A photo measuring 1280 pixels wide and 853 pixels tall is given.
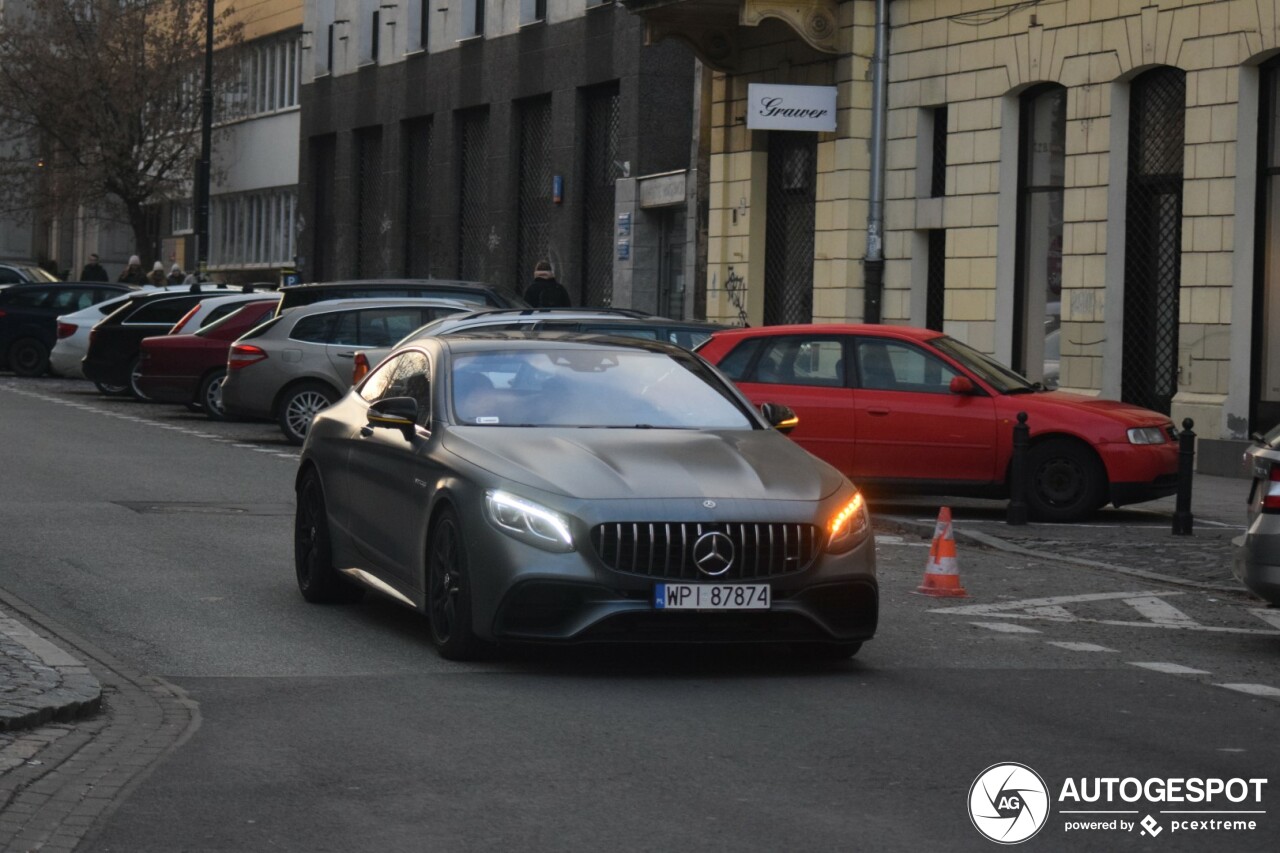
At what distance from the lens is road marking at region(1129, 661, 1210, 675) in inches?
405

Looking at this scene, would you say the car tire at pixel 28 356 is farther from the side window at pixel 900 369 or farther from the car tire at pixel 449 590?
the car tire at pixel 449 590

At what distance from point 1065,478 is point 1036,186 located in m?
9.88

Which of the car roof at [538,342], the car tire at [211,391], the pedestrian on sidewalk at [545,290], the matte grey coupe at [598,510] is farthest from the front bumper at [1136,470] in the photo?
the pedestrian on sidewalk at [545,290]

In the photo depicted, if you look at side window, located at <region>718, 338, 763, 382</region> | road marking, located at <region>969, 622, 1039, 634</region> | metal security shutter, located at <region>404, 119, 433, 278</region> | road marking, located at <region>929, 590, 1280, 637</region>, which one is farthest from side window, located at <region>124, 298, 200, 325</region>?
road marking, located at <region>969, 622, 1039, 634</region>

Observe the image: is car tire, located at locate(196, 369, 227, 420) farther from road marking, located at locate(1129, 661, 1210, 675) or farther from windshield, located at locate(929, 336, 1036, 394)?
road marking, located at locate(1129, 661, 1210, 675)

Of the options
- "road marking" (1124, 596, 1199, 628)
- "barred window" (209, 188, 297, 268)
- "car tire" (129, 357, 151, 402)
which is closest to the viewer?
"road marking" (1124, 596, 1199, 628)

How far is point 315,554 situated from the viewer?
11.9 meters

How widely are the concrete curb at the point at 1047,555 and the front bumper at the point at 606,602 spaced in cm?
493

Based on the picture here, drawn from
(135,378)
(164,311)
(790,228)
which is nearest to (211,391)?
(135,378)

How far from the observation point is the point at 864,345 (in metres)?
18.3

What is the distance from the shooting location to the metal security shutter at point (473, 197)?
45.8 meters

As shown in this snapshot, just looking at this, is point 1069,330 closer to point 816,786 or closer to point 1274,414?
point 1274,414

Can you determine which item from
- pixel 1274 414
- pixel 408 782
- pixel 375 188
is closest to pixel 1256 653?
pixel 408 782

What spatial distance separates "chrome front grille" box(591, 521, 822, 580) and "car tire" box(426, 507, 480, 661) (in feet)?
2.14
